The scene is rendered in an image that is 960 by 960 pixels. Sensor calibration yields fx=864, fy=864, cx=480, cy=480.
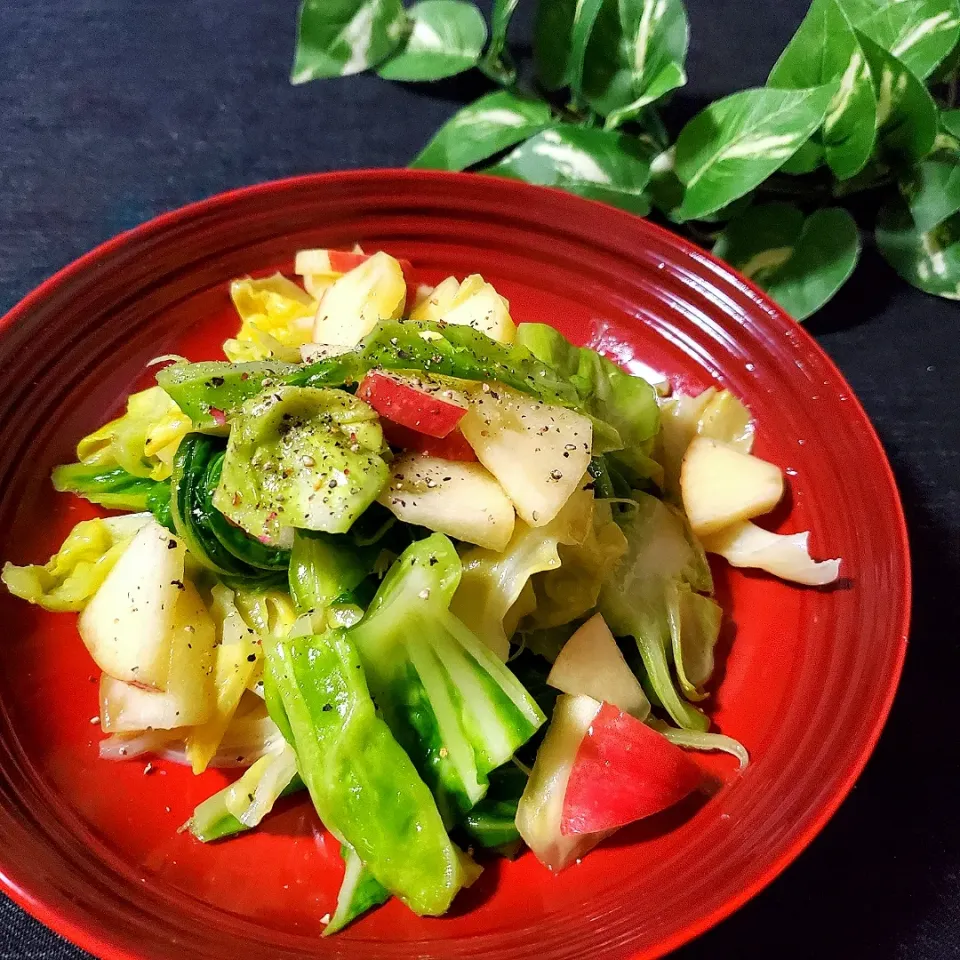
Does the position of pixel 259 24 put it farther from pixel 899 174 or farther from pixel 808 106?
pixel 899 174

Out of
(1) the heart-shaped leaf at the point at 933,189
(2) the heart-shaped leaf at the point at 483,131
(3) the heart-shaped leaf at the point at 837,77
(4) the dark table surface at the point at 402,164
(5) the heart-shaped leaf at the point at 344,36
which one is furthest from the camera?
(5) the heart-shaped leaf at the point at 344,36

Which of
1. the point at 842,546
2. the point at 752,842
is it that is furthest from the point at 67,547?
the point at 842,546

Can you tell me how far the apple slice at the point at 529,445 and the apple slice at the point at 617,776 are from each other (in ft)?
1.05

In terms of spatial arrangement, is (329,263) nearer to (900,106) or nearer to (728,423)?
(728,423)

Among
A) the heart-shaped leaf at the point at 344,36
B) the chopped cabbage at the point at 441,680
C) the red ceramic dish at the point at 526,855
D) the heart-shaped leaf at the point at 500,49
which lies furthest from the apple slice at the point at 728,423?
the heart-shaped leaf at the point at 344,36

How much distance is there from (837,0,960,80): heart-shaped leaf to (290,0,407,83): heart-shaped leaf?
1138 millimetres

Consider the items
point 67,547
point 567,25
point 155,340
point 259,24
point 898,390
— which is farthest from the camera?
point 259,24

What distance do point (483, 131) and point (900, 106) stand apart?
3.10 feet

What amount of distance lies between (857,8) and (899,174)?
0.40m

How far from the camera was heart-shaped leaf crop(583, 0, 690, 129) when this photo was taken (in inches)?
76.0

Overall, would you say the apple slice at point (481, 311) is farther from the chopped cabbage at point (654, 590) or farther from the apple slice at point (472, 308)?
the chopped cabbage at point (654, 590)

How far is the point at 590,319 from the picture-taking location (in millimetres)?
1798

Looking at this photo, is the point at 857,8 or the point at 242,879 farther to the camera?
the point at 857,8

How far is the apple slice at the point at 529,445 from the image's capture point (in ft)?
4.08
